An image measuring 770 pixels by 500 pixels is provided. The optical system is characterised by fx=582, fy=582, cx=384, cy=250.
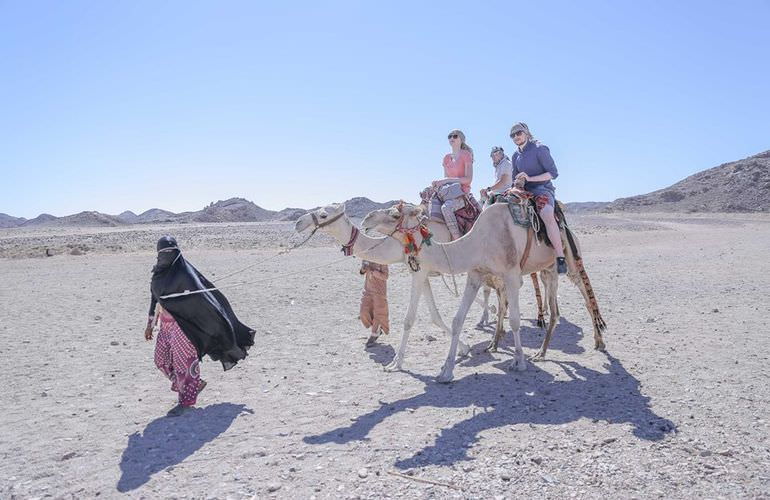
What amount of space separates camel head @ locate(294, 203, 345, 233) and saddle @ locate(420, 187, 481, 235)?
2.25m

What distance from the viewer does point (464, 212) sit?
8758mm

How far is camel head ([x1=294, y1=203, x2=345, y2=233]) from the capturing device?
6438 mm

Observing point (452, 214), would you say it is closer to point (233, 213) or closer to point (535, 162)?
point (535, 162)

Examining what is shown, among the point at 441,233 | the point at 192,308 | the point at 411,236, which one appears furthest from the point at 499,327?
the point at 192,308

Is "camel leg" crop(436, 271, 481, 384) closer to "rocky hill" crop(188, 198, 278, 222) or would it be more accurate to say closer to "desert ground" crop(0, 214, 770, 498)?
"desert ground" crop(0, 214, 770, 498)

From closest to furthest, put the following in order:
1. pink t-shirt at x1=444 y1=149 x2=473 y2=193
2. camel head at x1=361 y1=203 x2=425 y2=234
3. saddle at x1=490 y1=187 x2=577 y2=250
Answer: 1. camel head at x1=361 y1=203 x2=425 y2=234
2. saddle at x1=490 y1=187 x2=577 y2=250
3. pink t-shirt at x1=444 y1=149 x2=473 y2=193

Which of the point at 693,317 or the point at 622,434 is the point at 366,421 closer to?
the point at 622,434

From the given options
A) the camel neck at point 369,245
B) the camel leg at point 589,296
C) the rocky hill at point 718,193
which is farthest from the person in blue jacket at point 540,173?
the rocky hill at point 718,193

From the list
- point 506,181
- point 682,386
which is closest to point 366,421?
point 682,386

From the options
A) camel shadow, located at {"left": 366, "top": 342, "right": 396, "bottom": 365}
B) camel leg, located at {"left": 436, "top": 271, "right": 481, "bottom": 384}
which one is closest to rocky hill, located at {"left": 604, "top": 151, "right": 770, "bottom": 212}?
camel shadow, located at {"left": 366, "top": 342, "right": 396, "bottom": 365}

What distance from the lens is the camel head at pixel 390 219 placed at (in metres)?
7.12

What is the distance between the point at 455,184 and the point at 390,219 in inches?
75.2

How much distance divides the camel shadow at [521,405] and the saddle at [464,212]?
7.69 ft

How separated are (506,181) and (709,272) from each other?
10.2 metres
